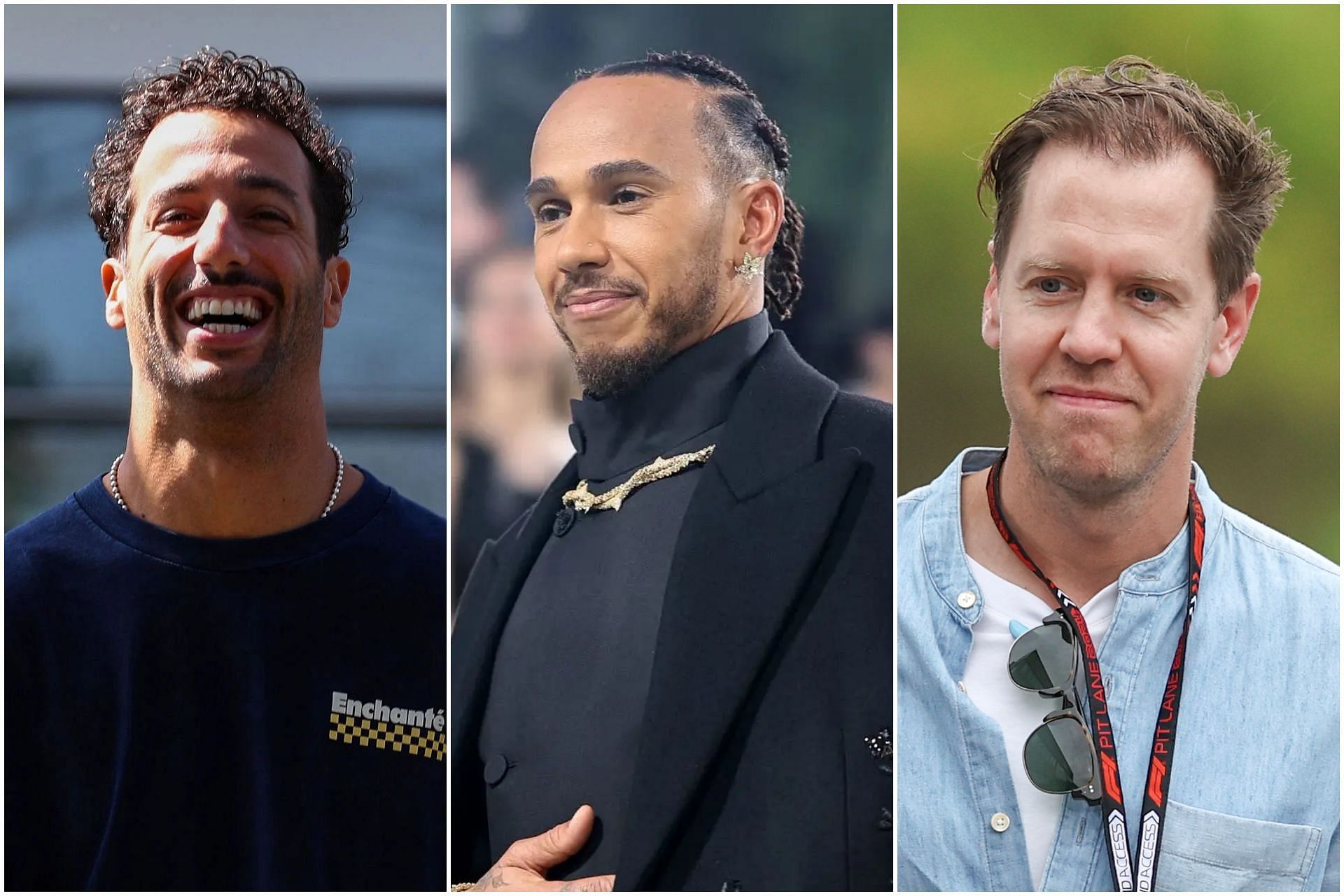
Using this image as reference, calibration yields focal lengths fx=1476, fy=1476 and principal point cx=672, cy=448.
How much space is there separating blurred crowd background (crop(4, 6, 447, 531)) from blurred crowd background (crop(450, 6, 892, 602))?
78 millimetres

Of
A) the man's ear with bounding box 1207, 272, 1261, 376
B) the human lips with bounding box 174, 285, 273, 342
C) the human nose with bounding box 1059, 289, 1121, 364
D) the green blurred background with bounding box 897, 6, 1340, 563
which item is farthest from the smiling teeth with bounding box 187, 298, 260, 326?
the man's ear with bounding box 1207, 272, 1261, 376

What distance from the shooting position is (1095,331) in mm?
3516

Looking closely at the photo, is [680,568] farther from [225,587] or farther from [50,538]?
[50,538]

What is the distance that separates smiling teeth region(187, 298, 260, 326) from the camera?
3662mm

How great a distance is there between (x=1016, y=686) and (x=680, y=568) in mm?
874

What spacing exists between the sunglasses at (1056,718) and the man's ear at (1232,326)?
74 centimetres

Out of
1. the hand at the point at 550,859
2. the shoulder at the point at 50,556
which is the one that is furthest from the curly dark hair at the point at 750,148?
the shoulder at the point at 50,556

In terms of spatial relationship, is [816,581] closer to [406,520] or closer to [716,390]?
[716,390]

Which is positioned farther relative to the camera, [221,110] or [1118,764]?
[221,110]

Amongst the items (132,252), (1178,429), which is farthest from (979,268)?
(132,252)

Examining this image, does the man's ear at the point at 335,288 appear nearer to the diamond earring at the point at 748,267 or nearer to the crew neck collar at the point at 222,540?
the crew neck collar at the point at 222,540

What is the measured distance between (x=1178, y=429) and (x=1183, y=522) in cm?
24

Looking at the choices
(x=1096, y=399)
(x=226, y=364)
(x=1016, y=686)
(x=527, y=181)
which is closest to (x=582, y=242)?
(x=527, y=181)

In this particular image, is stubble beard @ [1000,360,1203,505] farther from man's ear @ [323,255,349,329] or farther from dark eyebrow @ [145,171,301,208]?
dark eyebrow @ [145,171,301,208]
